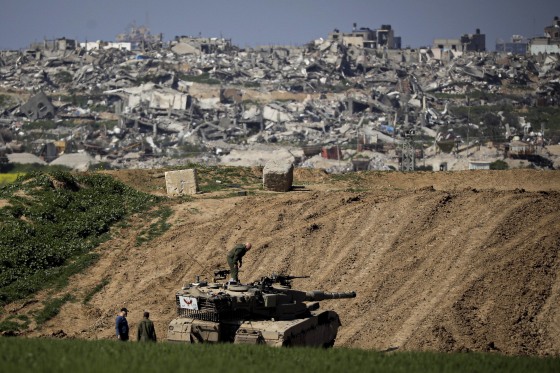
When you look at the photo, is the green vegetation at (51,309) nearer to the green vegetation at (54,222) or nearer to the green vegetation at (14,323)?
the green vegetation at (14,323)

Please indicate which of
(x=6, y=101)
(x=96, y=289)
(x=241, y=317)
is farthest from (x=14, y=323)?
(x=6, y=101)

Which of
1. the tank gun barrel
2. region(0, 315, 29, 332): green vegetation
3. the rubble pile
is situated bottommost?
region(0, 315, 29, 332): green vegetation

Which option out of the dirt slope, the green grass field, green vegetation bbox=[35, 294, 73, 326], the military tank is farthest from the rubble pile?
the green grass field

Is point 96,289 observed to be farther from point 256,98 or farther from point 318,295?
point 256,98

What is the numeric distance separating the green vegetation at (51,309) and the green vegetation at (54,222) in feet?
2.51

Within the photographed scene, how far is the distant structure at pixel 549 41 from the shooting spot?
178m

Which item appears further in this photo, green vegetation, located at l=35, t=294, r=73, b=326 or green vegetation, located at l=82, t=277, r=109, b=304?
green vegetation, located at l=82, t=277, r=109, b=304

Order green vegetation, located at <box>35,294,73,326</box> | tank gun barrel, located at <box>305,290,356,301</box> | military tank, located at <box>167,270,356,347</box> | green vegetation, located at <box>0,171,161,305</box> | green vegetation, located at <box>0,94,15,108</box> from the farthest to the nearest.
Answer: green vegetation, located at <box>0,94,15,108</box>, green vegetation, located at <box>0,171,161,305</box>, green vegetation, located at <box>35,294,73,326</box>, tank gun barrel, located at <box>305,290,356,301</box>, military tank, located at <box>167,270,356,347</box>

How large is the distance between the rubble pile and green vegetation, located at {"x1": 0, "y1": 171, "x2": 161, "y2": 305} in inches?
1590

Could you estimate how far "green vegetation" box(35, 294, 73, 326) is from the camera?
25.4 meters

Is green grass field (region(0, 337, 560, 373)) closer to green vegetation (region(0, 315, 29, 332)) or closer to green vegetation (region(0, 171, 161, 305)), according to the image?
green vegetation (region(0, 315, 29, 332))

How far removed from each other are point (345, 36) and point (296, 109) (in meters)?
75.7

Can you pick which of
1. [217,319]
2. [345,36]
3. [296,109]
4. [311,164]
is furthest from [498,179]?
[345,36]

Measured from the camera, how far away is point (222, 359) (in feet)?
53.8
